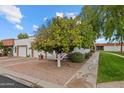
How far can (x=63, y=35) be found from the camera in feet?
52.9

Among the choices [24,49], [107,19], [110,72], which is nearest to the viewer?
[110,72]

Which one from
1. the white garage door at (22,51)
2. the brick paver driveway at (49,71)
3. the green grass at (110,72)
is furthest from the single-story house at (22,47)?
the brick paver driveway at (49,71)

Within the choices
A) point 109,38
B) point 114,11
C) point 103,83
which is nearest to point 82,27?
point 114,11

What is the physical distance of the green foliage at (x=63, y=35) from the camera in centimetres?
1606

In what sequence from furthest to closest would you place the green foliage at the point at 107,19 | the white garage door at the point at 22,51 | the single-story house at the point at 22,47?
the white garage door at the point at 22,51 → the single-story house at the point at 22,47 → the green foliage at the point at 107,19

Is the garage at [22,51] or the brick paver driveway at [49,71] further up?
the garage at [22,51]

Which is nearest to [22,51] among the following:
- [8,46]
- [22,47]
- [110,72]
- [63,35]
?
[22,47]

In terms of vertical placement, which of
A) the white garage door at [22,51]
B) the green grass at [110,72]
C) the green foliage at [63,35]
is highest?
the green foliage at [63,35]

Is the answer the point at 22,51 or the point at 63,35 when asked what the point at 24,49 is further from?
the point at 63,35

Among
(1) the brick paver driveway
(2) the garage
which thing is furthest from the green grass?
(2) the garage

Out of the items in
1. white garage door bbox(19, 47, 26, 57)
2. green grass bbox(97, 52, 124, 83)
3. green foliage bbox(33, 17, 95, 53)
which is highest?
green foliage bbox(33, 17, 95, 53)

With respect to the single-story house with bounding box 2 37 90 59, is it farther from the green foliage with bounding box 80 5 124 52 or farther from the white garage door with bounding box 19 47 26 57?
the green foliage with bounding box 80 5 124 52

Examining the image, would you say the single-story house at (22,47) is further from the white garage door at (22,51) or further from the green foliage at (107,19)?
the green foliage at (107,19)

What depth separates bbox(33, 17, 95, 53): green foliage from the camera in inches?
632
